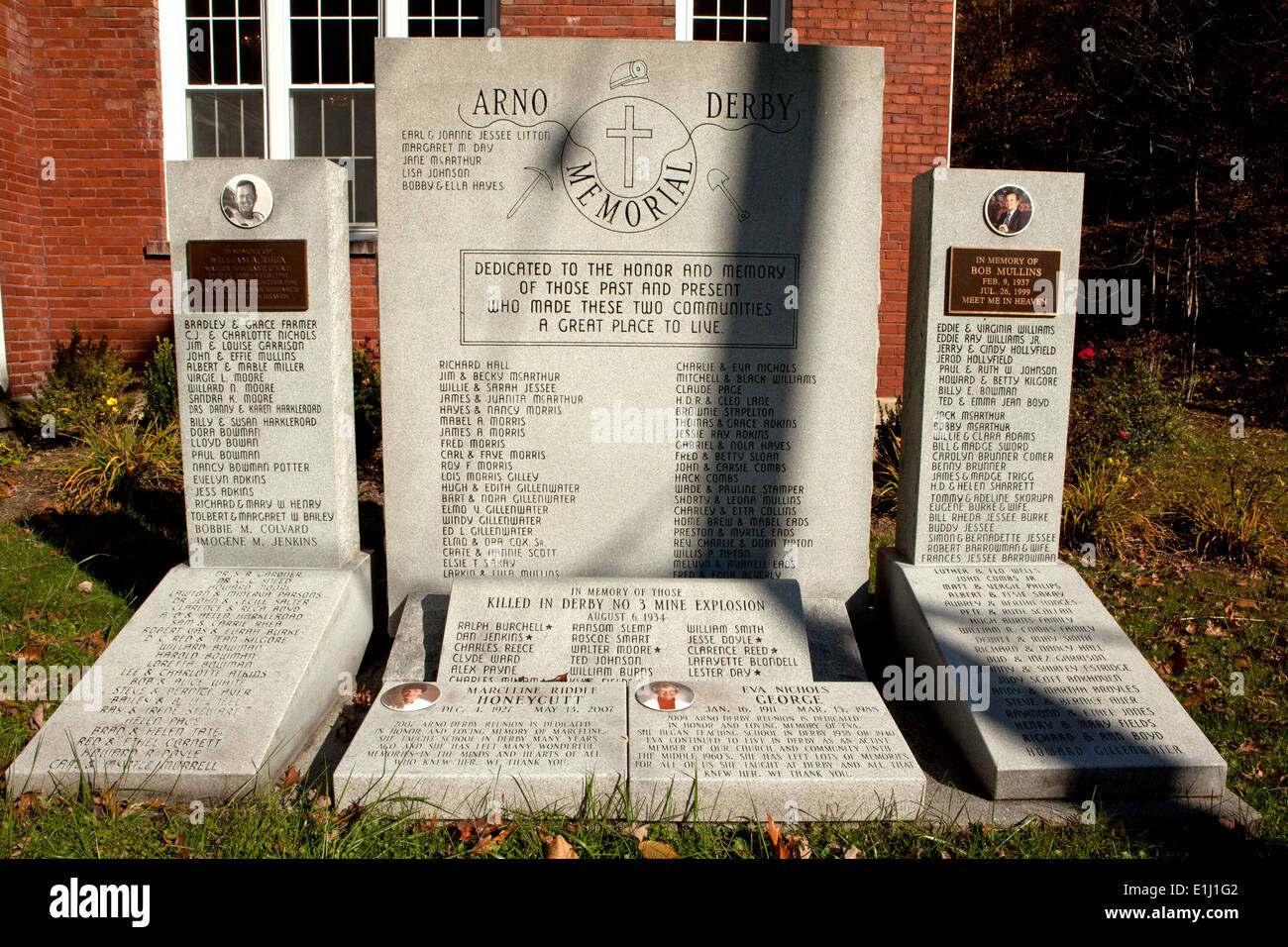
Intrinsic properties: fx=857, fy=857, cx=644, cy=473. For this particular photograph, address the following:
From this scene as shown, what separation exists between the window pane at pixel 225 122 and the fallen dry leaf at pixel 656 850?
8470 mm

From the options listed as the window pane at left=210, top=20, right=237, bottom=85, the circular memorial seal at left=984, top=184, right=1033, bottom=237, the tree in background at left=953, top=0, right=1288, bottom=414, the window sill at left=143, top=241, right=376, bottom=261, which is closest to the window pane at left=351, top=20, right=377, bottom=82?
the window pane at left=210, top=20, right=237, bottom=85

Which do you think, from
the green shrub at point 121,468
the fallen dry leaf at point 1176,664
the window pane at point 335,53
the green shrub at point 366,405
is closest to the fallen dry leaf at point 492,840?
the fallen dry leaf at point 1176,664

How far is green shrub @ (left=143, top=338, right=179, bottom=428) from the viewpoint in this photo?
7441 millimetres

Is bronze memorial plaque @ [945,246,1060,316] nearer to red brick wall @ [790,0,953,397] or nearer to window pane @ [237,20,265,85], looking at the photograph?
red brick wall @ [790,0,953,397]

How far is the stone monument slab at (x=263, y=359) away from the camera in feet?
12.8

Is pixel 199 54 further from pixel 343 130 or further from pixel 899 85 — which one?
pixel 899 85

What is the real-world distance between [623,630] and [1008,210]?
2.58m

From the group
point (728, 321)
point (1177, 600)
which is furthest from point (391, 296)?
point (1177, 600)

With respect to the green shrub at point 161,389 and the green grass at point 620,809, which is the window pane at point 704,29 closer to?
the green shrub at point 161,389

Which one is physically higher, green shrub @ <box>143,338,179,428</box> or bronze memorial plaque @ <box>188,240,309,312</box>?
bronze memorial plaque @ <box>188,240,309,312</box>

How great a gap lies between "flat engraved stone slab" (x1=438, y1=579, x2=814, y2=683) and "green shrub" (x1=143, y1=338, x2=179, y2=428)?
4850 millimetres

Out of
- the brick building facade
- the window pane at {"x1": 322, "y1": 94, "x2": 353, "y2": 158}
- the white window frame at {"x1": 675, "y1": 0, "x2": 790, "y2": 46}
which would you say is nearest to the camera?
the brick building facade

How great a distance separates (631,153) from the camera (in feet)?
13.3

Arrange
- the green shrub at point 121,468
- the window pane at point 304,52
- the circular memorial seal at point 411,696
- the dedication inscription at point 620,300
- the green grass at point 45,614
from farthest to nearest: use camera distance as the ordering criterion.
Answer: the window pane at point 304,52
the green shrub at point 121,468
the dedication inscription at point 620,300
the green grass at point 45,614
the circular memorial seal at point 411,696
